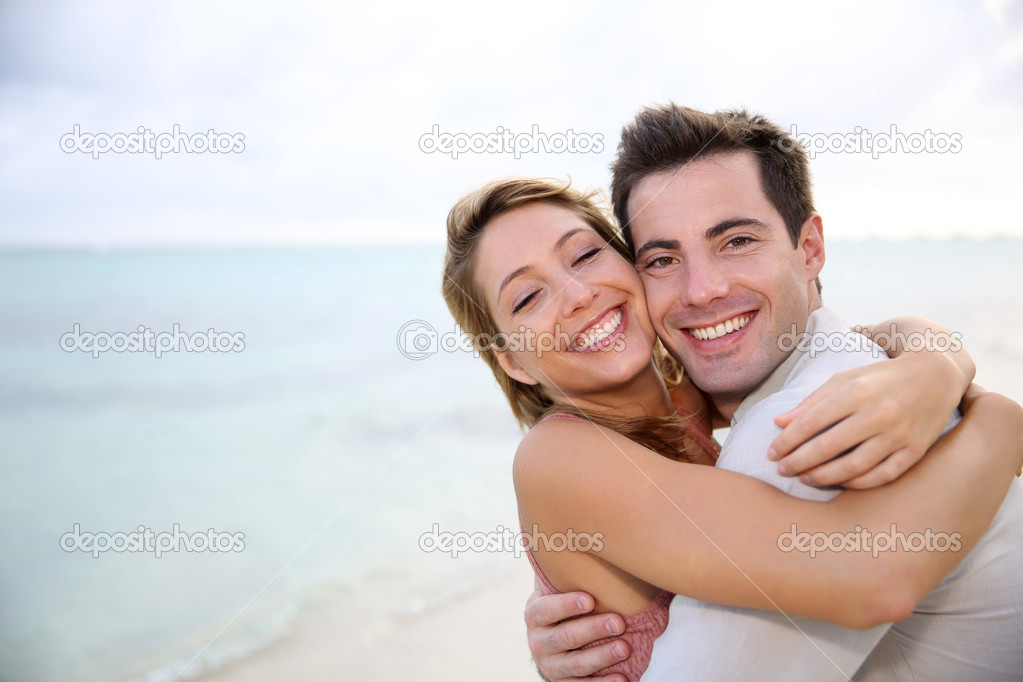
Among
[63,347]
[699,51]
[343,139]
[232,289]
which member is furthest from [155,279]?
[699,51]

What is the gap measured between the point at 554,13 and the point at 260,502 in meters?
12.0

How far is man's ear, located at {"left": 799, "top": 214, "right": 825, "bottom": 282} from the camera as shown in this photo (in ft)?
8.74

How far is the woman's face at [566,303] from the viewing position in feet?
8.16

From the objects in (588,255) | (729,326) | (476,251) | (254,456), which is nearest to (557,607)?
(729,326)

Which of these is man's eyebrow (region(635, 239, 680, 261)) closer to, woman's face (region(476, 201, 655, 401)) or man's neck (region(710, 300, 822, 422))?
woman's face (region(476, 201, 655, 401))

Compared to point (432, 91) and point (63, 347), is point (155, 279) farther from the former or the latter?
point (432, 91)

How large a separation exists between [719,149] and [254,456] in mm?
9436

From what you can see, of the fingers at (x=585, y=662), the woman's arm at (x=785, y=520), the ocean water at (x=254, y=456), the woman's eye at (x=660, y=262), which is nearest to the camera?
the woman's arm at (x=785, y=520)

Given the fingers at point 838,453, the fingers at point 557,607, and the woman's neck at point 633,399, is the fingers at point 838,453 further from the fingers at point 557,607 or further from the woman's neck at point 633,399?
the woman's neck at point 633,399

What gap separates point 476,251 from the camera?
9.18 ft

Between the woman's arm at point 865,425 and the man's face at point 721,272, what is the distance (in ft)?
2.21

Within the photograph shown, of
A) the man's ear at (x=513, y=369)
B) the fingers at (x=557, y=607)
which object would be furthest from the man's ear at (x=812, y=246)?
the fingers at (x=557, y=607)

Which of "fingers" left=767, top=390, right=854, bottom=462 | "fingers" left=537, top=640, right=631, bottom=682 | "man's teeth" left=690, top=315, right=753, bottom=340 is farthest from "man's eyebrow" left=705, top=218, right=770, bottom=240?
"fingers" left=537, top=640, right=631, bottom=682

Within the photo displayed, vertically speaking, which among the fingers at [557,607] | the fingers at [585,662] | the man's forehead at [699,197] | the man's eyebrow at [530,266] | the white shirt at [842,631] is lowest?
the fingers at [585,662]
